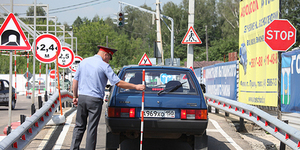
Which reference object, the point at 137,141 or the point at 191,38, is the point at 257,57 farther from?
the point at 137,141

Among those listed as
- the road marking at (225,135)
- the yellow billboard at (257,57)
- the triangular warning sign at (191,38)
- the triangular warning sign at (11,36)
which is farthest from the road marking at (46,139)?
the triangular warning sign at (191,38)

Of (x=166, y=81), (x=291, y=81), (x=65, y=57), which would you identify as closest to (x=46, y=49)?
(x=65, y=57)

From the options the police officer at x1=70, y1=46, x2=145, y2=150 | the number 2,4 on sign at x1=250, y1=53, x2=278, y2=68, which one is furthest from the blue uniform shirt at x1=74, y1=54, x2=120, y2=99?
the number 2,4 on sign at x1=250, y1=53, x2=278, y2=68

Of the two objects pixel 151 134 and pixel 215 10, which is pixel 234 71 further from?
pixel 215 10

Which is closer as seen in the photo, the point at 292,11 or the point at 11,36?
the point at 11,36

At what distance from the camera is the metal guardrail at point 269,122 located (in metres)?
6.01

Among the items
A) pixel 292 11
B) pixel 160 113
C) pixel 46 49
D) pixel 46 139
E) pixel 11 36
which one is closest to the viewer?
pixel 160 113

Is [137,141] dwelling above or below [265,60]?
below

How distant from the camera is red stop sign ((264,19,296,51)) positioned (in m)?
8.44

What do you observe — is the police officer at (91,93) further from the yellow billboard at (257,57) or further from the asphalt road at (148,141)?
the yellow billboard at (257,57)

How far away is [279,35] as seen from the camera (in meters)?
8.56

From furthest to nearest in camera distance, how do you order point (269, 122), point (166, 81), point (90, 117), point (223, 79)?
1. point (223, 79)
2. point (269, 122)
3. point (166, 81)
4. point (90, 117)

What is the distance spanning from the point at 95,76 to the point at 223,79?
10.4m

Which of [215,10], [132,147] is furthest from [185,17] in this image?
[132,147]
